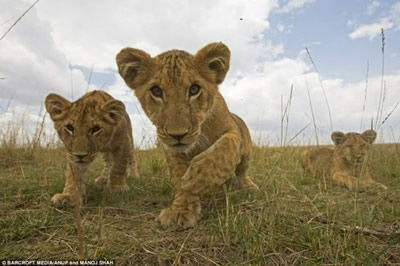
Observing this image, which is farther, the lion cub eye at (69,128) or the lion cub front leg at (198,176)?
the lion cub eye at (69,128)

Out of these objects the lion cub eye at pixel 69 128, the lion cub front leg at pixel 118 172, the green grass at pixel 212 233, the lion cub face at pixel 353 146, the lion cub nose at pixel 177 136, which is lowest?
the green grass at pixel 212 233

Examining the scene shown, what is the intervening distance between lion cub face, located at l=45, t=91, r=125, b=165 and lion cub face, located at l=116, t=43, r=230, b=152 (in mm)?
573

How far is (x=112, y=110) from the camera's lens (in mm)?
4188

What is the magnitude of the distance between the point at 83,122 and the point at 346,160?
5.38 meters

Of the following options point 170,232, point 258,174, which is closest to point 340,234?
point 170,232

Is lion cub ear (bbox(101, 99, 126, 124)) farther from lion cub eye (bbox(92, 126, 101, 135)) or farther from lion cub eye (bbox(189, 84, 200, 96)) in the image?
lion cub eye (bbox(189, 84, 200, 96))

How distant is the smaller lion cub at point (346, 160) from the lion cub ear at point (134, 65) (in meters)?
3.98

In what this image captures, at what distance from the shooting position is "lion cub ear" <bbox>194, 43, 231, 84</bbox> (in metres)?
3.54

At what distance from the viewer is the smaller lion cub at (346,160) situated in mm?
6529

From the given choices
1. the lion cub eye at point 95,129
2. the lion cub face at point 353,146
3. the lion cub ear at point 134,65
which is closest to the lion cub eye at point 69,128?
the lion cub eye at point 95,129

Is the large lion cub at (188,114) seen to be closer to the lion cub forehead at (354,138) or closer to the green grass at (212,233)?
the green grass at (212,233)

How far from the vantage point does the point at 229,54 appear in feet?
12.1

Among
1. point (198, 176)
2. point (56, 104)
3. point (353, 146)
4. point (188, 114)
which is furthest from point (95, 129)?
point (353, 146)

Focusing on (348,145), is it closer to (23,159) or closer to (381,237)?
(381,237)
